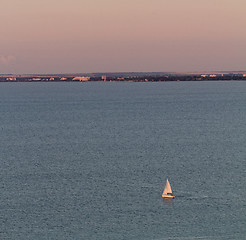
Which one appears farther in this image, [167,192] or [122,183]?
[122,183]

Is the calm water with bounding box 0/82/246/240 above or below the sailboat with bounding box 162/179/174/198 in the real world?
below

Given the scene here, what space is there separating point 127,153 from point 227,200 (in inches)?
1109

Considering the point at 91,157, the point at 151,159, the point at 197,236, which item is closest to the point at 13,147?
the point at 91,157

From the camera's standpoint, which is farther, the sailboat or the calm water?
the sailboat

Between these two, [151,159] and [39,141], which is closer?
[151,159]

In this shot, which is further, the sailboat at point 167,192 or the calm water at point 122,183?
the sailboat at point 167,192

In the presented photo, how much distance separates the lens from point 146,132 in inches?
4382

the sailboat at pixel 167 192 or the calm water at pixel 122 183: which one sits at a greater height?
the sailboat at pixel 167 192

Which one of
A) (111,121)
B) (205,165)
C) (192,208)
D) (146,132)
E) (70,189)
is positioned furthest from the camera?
(111,121)

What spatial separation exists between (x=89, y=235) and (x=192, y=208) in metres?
11.3

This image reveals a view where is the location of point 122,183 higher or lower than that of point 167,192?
lower

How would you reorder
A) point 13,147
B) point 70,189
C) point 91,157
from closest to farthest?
point 70,189
point 91,157
point 13,147

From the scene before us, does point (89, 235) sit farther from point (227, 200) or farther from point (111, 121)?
point (111, 121)

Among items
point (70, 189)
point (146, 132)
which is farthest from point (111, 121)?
point (70, 189)
